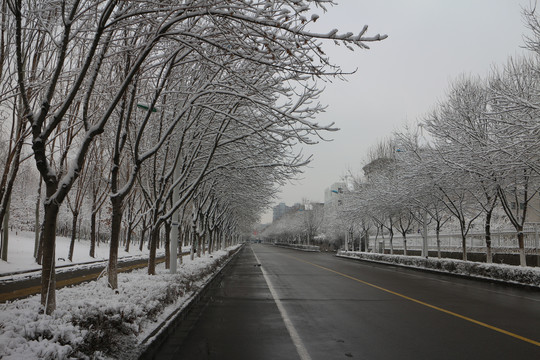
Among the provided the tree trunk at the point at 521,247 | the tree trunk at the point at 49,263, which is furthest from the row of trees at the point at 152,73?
the tree trunk at the point at 521,247

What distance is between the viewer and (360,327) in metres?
8.38

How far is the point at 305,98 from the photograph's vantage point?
9688 mm

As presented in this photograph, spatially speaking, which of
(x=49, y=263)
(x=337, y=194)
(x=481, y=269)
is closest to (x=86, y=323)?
(x=49, y=263)

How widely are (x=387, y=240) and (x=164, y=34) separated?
55.5 meters

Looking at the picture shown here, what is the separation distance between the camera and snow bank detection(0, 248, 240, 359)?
430cm

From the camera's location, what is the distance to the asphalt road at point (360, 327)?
254 inches

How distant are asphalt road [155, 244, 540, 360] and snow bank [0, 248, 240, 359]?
603 mm

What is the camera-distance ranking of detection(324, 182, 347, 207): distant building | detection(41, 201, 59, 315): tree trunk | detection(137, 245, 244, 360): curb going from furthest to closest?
detection(324, 182, 347, 207): distant building → detection(137, 245, 244, 360): curb → detection(41, 201, 59, 315): tree trunk

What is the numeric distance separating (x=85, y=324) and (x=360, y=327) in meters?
5.17

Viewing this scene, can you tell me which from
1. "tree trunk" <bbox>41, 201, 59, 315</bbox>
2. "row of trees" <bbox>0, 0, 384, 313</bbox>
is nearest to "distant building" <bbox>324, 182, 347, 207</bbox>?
"row of trees" <bbox>0, 0, 384, 313</bbox>

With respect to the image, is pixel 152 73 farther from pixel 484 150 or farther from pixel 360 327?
pixel 484 150

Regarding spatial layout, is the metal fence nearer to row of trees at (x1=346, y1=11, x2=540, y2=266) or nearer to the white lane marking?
row of trees at (x1=346, y1=11, x2=540, y2=266)

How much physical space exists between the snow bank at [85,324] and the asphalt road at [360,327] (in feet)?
1.98

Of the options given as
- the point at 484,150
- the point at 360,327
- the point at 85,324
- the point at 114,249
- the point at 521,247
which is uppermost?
the point at 484,150
